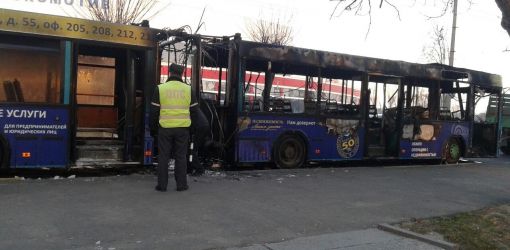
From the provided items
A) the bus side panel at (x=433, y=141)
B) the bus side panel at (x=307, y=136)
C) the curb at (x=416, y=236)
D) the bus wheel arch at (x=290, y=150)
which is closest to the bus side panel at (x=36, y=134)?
the bus side panel at (x=307, y=136)

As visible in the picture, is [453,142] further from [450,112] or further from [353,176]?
[353,176]

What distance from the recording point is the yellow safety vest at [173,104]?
8.19m

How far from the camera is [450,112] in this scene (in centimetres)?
1523

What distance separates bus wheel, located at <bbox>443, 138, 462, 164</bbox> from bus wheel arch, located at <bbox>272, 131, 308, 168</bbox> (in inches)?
191

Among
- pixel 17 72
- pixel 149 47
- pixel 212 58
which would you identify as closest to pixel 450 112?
pixel 212 58

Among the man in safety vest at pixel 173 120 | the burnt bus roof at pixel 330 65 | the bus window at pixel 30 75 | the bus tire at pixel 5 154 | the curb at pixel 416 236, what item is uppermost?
the burnt bus roof at pixel 330 65

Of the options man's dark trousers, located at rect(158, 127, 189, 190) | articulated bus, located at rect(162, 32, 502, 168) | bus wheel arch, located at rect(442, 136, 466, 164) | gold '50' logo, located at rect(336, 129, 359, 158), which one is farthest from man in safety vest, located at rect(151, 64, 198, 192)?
bus wheel arch, located at rect(442, 136, 466, 164)

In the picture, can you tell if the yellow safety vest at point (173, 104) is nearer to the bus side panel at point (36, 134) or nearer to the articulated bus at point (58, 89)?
the articulated bus at point (58, 89)

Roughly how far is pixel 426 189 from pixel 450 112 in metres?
6.22

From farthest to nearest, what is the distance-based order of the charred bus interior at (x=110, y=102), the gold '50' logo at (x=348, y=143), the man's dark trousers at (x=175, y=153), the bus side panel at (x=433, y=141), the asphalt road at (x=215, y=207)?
the bus side panel at (x=433, y=141) < the gold '50' logo at (x=348, y=143) < the charred bus interior at (x=110, y=102) < the man's dark trousers at (x=175, y=153) < the asphalt road at (x=215, y=207)

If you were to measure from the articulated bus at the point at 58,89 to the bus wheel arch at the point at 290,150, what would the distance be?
302 centimetres

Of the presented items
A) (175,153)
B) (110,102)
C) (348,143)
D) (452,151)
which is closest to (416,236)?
(175,153)

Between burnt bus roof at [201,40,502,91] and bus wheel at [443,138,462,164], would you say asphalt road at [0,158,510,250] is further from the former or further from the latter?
bus wheel at [443,138,462,164]

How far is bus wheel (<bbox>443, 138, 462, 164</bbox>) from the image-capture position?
49.6 ft
